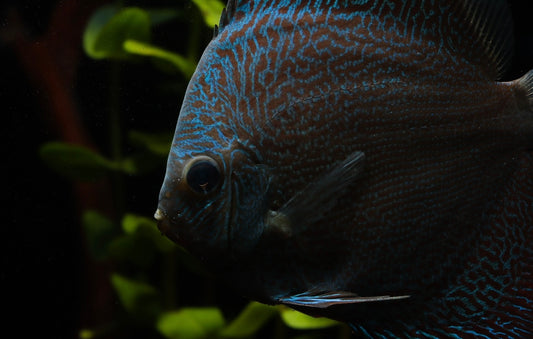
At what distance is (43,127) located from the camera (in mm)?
1335

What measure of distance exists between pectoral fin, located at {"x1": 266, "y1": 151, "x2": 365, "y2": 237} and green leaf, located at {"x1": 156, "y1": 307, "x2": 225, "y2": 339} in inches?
48.7

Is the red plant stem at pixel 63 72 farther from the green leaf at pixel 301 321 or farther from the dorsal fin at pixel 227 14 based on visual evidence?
the green leaf at pixel 301 321

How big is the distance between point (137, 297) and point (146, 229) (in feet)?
1.06

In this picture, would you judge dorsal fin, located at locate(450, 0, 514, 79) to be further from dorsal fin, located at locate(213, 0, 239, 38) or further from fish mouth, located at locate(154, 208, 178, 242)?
fish mouth, located at locate(154, 208, 178, 242)

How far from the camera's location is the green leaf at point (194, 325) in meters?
1.83

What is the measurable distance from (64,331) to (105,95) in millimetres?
1193

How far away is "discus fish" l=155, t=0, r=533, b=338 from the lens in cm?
72

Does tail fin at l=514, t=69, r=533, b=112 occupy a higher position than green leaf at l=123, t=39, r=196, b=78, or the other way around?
tail fin at l=514, t=69, r=533, b=112

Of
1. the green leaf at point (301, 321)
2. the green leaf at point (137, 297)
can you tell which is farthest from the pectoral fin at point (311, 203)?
the green leaf at point (137, 297)

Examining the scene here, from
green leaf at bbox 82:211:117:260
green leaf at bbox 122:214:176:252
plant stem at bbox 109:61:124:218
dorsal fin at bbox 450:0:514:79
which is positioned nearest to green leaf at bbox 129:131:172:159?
Answer: plant stem at bbox 109:61:124:218

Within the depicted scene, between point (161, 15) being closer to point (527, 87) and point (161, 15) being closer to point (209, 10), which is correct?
point (209, 10)

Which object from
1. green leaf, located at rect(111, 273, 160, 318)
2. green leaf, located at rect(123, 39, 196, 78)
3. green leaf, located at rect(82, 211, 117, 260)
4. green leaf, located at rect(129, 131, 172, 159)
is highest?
green leaf, located at rect(123, 39, 196, 78)

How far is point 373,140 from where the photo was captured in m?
0.78

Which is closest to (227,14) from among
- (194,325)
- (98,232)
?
(194,325)
